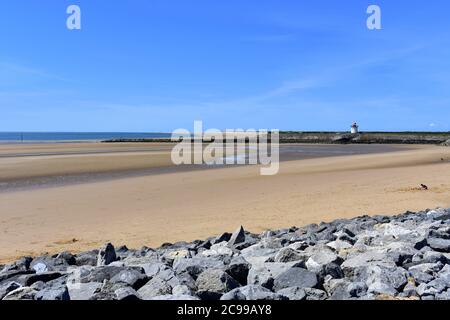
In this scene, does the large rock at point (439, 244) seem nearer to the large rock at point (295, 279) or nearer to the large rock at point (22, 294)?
the large rock at point (295, 279)

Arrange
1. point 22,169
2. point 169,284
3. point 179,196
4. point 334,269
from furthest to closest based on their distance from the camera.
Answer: point 22,169 < point 179,196 < point 334,269 < point 169,284

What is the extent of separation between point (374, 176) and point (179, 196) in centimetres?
847

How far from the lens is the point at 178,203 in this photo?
12.6 meters

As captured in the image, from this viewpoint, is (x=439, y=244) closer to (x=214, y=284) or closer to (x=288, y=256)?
(x=288, y=256)

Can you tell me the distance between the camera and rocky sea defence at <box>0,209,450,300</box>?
4.08 meters

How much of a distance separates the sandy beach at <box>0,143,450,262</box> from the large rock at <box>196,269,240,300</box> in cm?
413

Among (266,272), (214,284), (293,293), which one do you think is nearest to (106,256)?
(214,284)

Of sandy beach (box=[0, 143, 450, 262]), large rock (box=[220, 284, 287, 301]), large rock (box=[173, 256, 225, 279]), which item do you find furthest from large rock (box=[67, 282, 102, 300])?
sandy beach (box=[0, 143, 450, 262])

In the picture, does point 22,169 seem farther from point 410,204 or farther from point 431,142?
point 431,142

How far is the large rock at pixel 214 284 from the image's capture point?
4.21 m
